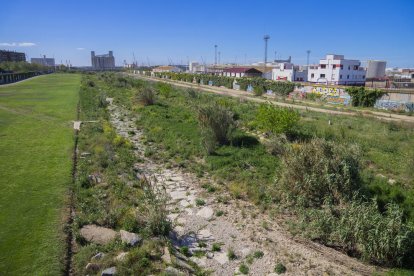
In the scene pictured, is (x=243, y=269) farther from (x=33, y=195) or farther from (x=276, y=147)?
(x=276, y=147)

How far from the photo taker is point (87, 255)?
650 centimetres

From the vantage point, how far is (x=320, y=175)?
895 centimetres

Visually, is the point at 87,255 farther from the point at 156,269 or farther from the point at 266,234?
the point at 266,234

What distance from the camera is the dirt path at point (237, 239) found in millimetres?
6664

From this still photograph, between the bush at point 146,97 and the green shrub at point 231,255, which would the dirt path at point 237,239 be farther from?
the bush at point 146,97

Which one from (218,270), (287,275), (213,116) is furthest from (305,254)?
(213,116)

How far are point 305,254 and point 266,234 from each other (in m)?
1.16

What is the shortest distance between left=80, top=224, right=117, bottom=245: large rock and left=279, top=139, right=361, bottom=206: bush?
16.9 feet

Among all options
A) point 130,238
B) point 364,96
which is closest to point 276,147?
point 130,238

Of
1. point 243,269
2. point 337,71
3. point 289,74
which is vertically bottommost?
point 243,269

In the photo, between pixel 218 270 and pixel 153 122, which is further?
pixel 153 122

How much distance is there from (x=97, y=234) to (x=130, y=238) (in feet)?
3.24

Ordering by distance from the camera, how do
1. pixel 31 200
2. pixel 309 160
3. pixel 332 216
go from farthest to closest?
1. pixel 309 160
2. pixel 31 200
3. pixel 332 216

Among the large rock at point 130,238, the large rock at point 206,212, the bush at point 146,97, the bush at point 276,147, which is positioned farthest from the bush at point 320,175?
the bush at point 146,97
